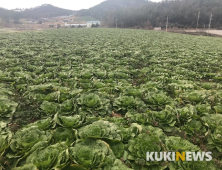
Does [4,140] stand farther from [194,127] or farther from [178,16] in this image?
[178,16]

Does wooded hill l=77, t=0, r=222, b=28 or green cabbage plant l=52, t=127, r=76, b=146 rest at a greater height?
wooded hill l=77, t=0, r=222, b=28

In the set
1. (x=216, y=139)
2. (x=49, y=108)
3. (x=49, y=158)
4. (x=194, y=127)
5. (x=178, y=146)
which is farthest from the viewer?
(x=49, y=108)

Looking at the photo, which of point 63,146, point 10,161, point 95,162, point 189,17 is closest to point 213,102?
point 95,162

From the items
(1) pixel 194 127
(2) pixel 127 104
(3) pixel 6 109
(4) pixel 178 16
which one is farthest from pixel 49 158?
(4) pixel 178 16

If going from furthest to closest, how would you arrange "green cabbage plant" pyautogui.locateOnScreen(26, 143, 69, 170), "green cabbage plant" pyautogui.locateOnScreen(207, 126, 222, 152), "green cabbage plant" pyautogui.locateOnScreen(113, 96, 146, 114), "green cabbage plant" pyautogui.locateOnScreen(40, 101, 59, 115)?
"green cabbage plant" pyautogui.locateOnScreen(113, 96, 146, 114)
"green cabbage plant" pyautogui.locateOnScreen(40, 101, 59, 115)
"green cabbage plant" pyautogui.locateOnScreen(207, 126, 222, 152)
"green cabbage plant" pyautogui.locateOnScreen(26, 143, 69, 170)

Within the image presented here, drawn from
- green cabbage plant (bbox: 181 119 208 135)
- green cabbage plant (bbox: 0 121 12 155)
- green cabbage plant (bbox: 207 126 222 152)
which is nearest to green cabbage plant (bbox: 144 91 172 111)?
green cabbage plant (bbox: 181 119 208 135)

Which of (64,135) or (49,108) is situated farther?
(49,108)

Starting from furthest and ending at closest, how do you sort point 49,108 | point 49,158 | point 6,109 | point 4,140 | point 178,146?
point 49,108 < point 6,109 < point 178,146 < point 4,140 < point 49,158

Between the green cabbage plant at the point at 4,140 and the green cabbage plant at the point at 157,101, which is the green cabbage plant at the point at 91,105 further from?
the green cabbage plant at the point at 4,140

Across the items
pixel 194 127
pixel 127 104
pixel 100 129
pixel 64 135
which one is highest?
pixel 100 129

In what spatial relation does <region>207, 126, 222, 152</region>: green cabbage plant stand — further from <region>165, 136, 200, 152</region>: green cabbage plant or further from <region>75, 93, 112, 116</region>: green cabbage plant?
<region>75, 93, 112, 116</region>: green cabbage plant

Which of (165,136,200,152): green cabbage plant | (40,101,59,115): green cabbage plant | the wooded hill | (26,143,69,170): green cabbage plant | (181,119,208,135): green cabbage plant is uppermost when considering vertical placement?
the wooded hill

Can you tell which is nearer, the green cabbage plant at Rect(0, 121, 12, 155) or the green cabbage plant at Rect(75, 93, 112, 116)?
the green cabbage plant at Rect(0, 121, 12, 155)

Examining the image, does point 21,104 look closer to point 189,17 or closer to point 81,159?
point 81,159
